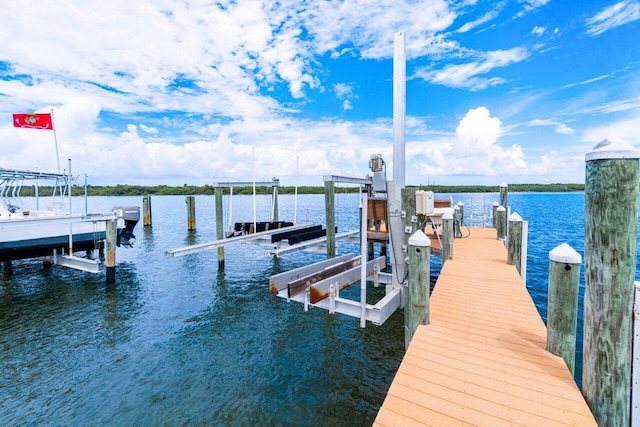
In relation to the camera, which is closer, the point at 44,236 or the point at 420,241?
the point at 420,241

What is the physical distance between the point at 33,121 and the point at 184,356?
11.9m

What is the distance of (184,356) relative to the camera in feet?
23.2

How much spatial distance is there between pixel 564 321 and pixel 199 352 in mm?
6992

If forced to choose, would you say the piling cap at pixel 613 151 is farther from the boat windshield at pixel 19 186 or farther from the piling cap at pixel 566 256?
the boat windshield at pixel 19 186

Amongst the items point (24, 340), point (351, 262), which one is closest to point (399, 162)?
point (351, 262)

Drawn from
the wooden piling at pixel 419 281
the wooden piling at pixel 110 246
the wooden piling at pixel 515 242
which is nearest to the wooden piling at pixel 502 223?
the wooden piling at pixel 515 242

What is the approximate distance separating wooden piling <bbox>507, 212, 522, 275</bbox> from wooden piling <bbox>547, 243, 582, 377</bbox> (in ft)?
13.8

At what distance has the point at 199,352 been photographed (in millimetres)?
7254

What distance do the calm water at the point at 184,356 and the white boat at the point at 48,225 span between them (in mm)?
1557

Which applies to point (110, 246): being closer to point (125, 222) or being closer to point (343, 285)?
point (125, 222)

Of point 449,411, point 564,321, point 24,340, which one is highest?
point 564,321

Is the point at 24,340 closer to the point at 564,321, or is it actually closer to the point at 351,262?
the point at 351,262

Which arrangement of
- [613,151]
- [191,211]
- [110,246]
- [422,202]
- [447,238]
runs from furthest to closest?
1. [191,211]
2. [110,246]
3. [447,238]
4. [422,202]
5. [613,151]

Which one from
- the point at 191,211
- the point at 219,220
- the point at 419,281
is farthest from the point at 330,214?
the point at 191,211
